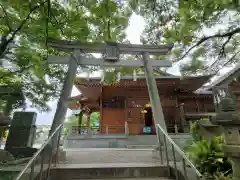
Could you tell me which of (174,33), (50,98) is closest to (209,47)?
(174,33)

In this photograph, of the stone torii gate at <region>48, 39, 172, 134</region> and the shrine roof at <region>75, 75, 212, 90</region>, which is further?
the shrine roof at <region>75, 75, 212, 90</region>

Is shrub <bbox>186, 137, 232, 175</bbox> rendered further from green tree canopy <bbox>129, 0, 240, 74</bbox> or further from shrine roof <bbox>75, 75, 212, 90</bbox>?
shrine roof <bbox>75, 75, 212, 90</bbox>

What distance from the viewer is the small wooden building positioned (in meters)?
11.3

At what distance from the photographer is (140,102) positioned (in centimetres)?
1208

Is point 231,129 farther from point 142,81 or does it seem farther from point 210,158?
point 142,81

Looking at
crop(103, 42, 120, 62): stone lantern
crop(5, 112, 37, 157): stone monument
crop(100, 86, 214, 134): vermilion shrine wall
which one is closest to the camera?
crop(5, 112, 37, 157): stone monument

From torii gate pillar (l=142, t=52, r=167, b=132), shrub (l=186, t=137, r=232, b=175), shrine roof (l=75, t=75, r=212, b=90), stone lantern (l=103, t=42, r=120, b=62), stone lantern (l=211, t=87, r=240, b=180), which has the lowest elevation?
shrub (l=186, t=137, r=232, b=175)

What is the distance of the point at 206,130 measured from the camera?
12.8 ft

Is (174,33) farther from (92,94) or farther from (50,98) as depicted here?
(92,94)

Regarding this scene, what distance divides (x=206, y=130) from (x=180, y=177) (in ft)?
4.75

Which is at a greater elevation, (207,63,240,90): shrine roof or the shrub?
(207,63,240,90): shrine roof

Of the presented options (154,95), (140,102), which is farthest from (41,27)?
(140,102)

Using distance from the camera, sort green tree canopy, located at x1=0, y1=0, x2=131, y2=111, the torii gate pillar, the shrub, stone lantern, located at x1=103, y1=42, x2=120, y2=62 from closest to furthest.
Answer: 1. green tree canopy, located at x1=0, y1=0, x2=131, y2=111
2. the shrub
3. the torii gate pillar
4. stone lantern, located at x1=103, y1=42, x2=120, y2=62

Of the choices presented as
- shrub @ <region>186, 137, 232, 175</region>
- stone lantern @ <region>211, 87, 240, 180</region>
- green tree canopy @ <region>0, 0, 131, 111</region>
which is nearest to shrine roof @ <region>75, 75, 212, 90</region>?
green tree canopy @ <region>0, 0, 131, 111</region>
